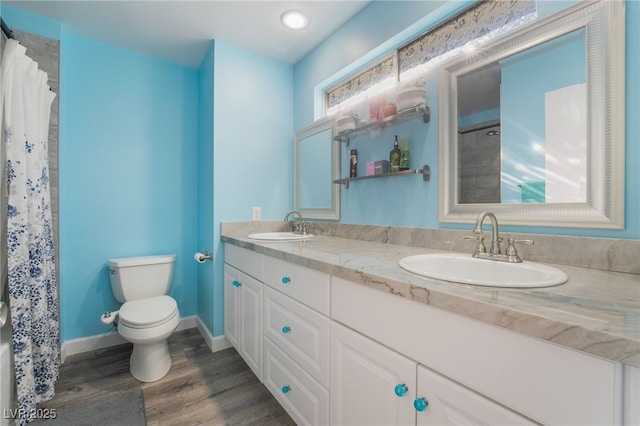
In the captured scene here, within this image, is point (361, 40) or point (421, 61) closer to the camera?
point (421, 61)

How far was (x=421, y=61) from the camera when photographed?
4.99ft

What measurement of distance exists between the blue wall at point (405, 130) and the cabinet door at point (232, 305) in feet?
2.81

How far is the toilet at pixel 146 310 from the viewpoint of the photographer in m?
1.58

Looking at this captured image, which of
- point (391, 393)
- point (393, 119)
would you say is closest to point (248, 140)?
point (393, 119)

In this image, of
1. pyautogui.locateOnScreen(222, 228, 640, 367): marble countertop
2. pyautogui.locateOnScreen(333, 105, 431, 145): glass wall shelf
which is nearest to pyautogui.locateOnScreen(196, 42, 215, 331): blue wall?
pyautogui.locateOnScreen(333, 105, 431, 145): glass wall shelf

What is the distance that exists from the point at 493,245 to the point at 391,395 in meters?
0.64

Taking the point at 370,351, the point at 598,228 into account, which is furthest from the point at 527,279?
the point at 370,351

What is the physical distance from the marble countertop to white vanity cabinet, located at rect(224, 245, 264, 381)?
78 cm

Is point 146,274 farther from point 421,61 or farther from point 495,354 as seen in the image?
point 421,61

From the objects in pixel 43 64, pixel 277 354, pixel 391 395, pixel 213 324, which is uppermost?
pixel 43 64

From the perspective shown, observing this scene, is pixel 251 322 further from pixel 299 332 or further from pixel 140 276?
pixel 140 276

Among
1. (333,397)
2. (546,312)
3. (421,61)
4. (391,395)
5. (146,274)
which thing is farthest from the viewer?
(146,274)

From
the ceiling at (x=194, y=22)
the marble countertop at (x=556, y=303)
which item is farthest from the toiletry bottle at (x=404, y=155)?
the ceiling at (x=194, y=22)

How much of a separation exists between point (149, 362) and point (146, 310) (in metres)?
0.31
